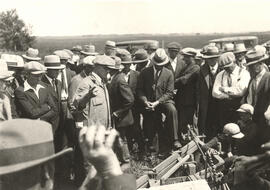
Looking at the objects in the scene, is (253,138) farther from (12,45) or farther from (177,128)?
(12,45)

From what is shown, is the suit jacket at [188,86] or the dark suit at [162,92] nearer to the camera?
the dark suit at [162,92]

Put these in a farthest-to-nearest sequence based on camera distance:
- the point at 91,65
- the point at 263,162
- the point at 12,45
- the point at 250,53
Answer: the point at 12,45 < the point at 91,65 < the point at 250,53 < the point at 263,162

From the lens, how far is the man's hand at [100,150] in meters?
1.54

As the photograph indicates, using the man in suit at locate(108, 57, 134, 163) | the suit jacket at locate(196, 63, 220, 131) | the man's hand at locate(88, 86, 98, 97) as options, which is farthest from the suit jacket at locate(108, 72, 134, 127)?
the suit jacket at locate(196, 63, 220, 131)

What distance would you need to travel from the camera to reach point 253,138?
18.8 ft

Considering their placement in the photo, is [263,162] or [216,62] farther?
[216,62]

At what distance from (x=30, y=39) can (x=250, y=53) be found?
1495 inches

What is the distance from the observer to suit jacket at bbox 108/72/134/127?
268 inches

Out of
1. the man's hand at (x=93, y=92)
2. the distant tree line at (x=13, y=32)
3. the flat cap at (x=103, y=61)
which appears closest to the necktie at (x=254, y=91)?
the flat cap at (x=103, y=61)

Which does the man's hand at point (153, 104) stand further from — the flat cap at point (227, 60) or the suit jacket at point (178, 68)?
the flat cap at point (227, 60)

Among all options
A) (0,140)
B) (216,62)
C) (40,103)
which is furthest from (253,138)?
(0,140)

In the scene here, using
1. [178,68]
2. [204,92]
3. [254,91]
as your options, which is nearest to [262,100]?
[254,91]

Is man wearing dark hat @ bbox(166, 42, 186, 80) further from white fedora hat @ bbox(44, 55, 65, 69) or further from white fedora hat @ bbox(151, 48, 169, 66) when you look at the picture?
white fedora hat @ bbox(44, 55, 65, 69)

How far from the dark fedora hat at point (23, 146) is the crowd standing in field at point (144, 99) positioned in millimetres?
3028
